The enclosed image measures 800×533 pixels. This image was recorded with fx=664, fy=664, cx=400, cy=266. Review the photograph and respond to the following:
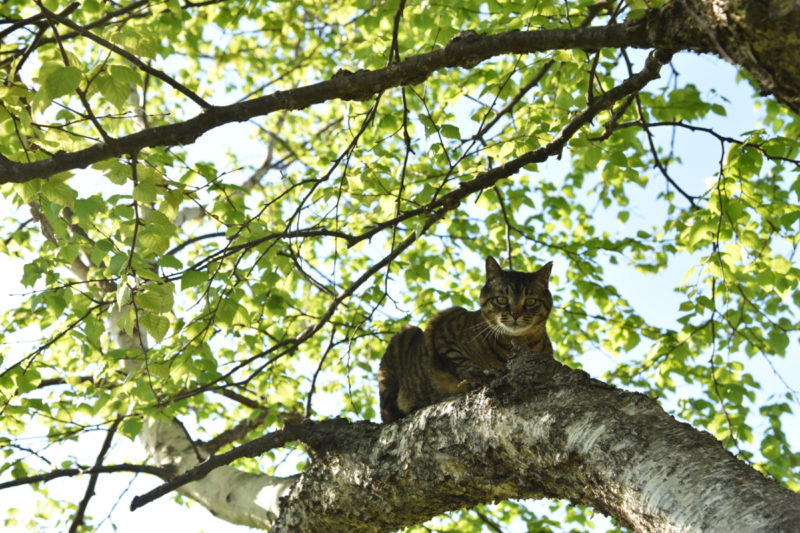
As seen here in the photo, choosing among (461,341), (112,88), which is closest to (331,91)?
(112,88)

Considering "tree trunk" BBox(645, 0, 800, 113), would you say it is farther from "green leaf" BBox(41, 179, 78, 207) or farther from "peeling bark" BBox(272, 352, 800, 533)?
"green leaf" BBox(41, 179, 78, 207)

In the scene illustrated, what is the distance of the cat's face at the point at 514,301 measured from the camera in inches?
186

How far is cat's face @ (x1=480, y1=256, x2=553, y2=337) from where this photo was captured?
471 cm

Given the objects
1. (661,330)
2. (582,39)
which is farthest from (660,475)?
(661,330)

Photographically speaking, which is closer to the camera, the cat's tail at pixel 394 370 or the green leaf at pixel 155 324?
the green leaf at pixel 155 324

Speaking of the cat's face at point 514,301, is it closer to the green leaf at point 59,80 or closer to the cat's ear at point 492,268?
the cat's ear at point 492,268

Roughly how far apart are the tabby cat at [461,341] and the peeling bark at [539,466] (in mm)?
1162

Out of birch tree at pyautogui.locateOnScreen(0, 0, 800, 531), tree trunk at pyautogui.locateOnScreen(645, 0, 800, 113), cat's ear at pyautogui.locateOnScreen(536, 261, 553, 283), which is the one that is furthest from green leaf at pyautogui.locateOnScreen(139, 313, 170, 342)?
cat's ear at pyautogui.locateOnScreen(536, 261, 553, 283)

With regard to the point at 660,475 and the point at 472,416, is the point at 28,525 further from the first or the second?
the point at 660,475

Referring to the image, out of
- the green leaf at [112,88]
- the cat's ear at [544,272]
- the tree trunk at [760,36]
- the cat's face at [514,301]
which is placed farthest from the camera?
the cat's ear at [544,272]

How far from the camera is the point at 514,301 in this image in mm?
4773

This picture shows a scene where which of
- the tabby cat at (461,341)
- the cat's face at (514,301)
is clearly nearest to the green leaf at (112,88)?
the tabby cat at (461,341)

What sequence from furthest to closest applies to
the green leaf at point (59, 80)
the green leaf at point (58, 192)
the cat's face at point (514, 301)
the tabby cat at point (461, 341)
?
the cat's face at point (514, 301) → the tabby cat at point (461, 341) → the green leaf at point (58, 192) → the green leaf at point (59, 80)

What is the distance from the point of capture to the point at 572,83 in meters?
4.60
